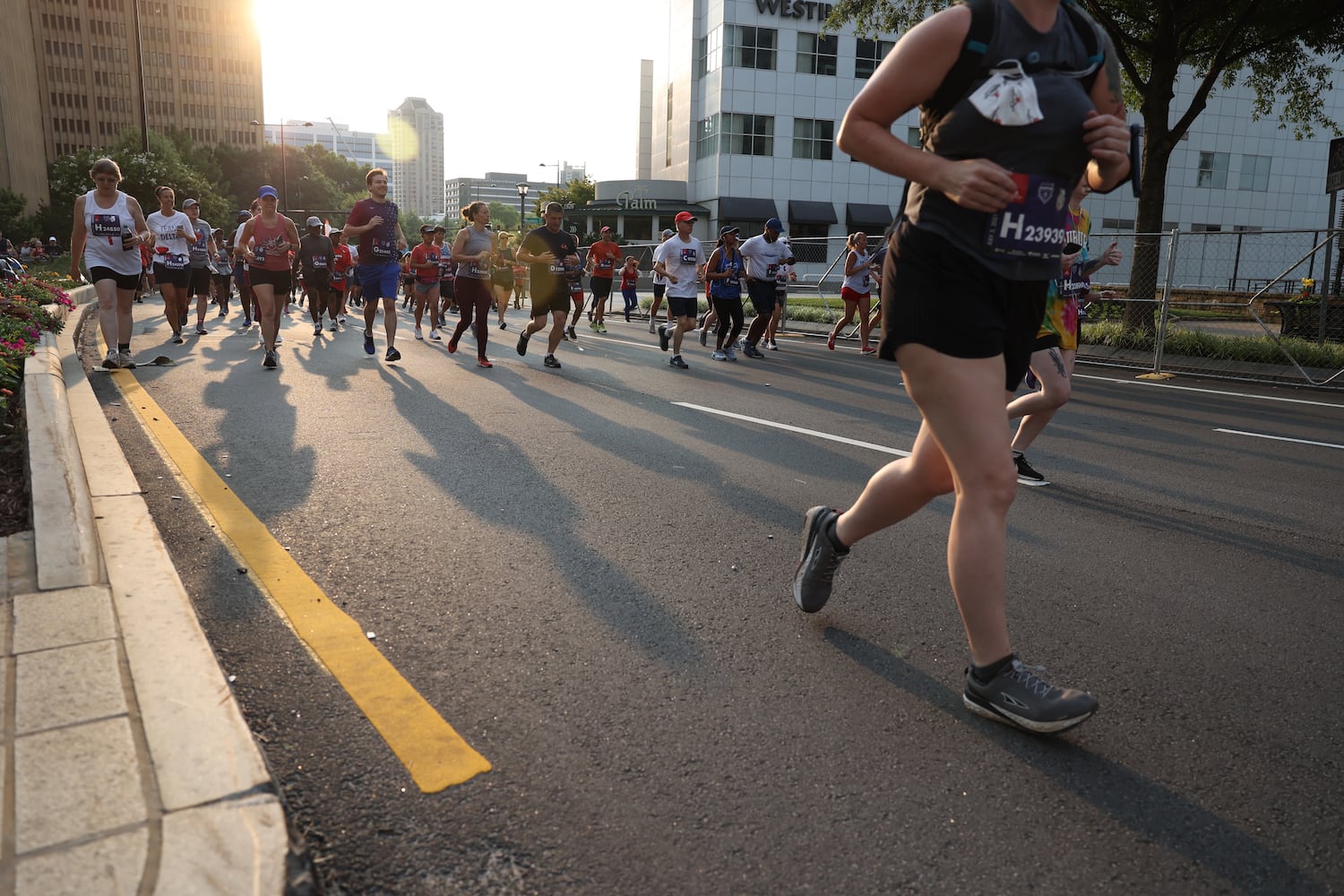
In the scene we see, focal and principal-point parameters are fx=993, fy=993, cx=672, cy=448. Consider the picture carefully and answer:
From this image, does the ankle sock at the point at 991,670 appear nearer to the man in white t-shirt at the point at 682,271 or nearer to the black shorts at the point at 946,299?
the black shorts at the point at 946,299

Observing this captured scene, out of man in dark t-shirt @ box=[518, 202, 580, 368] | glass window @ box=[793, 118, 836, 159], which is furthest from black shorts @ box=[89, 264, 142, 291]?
glass window @ box=[793, 118, 836, 159]

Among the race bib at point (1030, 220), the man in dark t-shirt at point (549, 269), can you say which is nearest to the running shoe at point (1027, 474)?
the race bib at point (1030, 220)

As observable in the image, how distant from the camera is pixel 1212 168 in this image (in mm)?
58094

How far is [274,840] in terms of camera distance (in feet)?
5.96

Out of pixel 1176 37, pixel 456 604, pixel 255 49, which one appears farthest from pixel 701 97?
pixel 255 49

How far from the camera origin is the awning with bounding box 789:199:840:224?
170ft

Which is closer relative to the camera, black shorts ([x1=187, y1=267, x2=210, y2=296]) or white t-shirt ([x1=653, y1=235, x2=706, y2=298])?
white t-shirt ([x1=653, y1=235, x2=706, y2=298])

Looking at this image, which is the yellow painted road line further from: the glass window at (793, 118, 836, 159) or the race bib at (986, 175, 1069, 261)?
the glass window at (793, 118, 836, 159)

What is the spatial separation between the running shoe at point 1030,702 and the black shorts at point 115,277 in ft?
30.2

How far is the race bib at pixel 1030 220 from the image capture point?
241 centimetres

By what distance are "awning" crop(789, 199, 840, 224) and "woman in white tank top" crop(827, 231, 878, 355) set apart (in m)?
37.2

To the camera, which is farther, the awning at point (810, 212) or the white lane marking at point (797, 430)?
the awning at point (810, 212)

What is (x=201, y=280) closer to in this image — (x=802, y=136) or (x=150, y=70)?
(x=802, y=136)

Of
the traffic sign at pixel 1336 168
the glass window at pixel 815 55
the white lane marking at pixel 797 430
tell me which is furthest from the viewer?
the glass window at pixel 815 55
